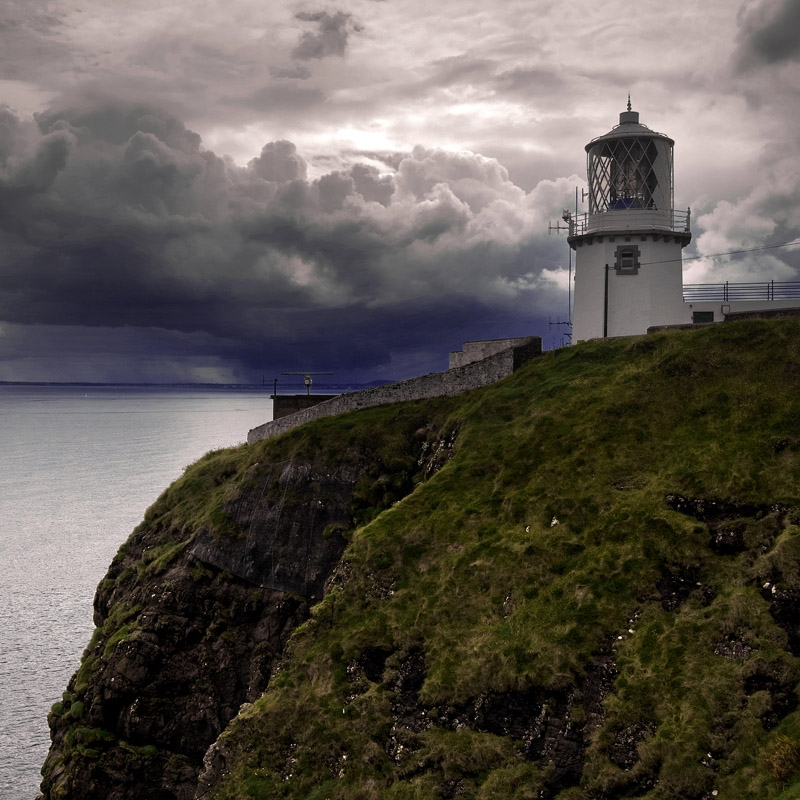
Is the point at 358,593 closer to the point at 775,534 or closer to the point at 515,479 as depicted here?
the point at 515,479

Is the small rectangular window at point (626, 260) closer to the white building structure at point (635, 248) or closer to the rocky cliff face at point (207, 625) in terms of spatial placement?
the white building structure at point (635, 248)

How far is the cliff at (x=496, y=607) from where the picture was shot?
17.9m

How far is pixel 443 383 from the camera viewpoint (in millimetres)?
36719

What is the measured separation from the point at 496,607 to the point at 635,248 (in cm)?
2764

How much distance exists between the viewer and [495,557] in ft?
78.4

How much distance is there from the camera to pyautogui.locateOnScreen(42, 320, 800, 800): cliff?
58.9ft

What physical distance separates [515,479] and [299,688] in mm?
10264

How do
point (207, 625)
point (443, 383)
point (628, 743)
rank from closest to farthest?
1. point (628, 743)
2. point (207, 625)
3. point (443, 383)

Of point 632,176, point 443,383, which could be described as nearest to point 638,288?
point 632,176

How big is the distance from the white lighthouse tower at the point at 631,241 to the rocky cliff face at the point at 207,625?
1604cm

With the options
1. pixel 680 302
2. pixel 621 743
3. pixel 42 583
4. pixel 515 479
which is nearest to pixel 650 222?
pixel 680 302

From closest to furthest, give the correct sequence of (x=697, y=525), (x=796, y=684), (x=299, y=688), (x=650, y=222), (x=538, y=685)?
(x=796, y=684)
(x=538, y=685)
(x=697, y=525)
(x=299, y=688)
(x=650, y=222)

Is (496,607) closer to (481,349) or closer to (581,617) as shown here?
(581,617)

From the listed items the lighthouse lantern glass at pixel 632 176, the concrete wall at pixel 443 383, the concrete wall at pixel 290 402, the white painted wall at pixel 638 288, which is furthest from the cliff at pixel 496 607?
the lighthouse lantern glass at pixel 632 176
